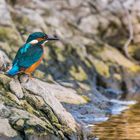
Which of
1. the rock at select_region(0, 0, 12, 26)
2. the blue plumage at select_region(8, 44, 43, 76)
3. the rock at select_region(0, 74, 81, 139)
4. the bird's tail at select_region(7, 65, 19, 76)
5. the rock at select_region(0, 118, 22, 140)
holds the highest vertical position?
the rock at select_region(0, 0, 12, 26)

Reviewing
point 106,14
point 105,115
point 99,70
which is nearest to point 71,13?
point 106,14

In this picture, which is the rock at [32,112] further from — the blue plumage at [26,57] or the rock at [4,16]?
the rock at [4,16]

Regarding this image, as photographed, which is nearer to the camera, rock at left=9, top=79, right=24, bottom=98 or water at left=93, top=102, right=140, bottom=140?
rock at left=9, top=79, right=24, bottom=98

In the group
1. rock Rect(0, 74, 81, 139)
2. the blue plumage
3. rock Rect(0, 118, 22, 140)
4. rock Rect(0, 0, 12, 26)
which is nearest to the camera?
rock Rect(0, 118, 22, 140)

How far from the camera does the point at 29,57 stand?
1095 centimetres

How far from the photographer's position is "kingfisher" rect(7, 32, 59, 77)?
10.8 metres

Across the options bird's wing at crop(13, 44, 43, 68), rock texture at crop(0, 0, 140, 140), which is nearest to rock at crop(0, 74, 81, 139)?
rock texture at crop(0, 0, 140, 140)

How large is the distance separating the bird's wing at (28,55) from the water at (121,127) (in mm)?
1997

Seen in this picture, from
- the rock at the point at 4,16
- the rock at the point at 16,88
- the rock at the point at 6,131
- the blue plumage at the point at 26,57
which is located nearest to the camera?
the rock at the point at 6,131

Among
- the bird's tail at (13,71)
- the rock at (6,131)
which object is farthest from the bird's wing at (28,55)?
the rock at (6,131)

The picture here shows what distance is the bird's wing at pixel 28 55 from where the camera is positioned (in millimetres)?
10906

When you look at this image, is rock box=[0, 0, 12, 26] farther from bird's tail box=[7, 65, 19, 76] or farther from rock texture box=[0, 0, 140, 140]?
bird's tail box=[7, 65, 19, 76]

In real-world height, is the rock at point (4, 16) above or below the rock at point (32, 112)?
above

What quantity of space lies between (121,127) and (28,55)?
10.1ft
